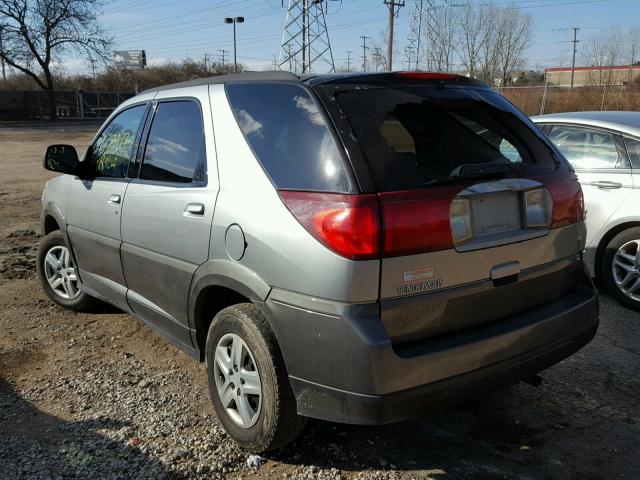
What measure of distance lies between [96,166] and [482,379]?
3.17 metres

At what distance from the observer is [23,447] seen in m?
3.00

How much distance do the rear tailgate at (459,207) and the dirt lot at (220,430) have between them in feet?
2.62

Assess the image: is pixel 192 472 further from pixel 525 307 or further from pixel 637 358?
pixel 637 358

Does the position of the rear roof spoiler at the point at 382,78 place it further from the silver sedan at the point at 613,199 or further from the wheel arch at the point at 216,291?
the silver sedan at the point at 613,199

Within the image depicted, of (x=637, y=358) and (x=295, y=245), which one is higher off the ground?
(x=295, y=245)

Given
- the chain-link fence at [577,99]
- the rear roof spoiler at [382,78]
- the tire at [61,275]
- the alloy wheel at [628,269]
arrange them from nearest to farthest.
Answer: the rear roof spoiler at [382,78]
the tire at [61,275]
the alloy wheel at [628,269]
the chain-link fence at [577,99]

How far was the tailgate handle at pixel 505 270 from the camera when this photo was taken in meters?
2.61

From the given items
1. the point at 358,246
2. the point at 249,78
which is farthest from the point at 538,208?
the point at 249,78

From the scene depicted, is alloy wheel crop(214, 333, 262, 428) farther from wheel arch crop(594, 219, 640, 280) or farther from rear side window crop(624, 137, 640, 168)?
rear side window crop(624, 137, 640, 168)

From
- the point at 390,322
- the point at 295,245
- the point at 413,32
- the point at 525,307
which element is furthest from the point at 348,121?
the point at 413,32

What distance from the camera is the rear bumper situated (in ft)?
7.55

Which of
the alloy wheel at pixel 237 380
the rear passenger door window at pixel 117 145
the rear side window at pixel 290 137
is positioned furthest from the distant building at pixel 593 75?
the alloy wheel at pixel 237 380

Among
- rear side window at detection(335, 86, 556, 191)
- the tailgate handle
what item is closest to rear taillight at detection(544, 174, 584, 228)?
rear side window at detection(335, 86, 556, 191)

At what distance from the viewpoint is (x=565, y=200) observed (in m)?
2.94
